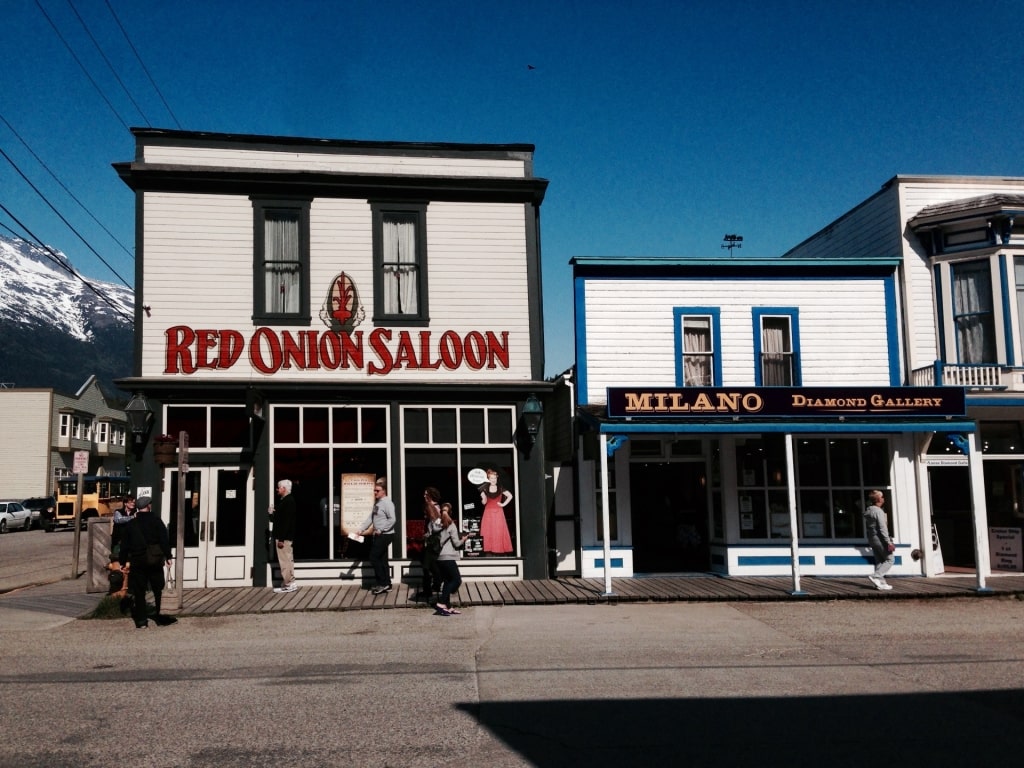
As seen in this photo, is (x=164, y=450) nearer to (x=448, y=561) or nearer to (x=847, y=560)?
(x=448, y=561)

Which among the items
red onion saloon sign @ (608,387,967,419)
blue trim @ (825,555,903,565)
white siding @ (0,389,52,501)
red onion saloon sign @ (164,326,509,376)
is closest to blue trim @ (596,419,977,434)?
red onion saloon sign @ (608,387,967,419)

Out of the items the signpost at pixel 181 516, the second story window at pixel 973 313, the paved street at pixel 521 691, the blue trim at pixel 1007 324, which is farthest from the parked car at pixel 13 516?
the blue trim at pixel 1007 324

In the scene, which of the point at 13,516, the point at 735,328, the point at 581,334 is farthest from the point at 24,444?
the point at 735,328

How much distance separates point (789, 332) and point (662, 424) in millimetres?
4372

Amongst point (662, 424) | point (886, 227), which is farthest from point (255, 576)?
point (886, 227)

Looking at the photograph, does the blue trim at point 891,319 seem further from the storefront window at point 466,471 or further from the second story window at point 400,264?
the second story window at point 400,264

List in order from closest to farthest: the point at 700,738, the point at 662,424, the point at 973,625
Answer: the point at 700,738 → the point at 973,625 → the point at 662,424

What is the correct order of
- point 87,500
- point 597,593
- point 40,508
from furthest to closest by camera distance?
point 40,508 → point 87,500 → point 597,593

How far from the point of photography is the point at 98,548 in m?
15.9

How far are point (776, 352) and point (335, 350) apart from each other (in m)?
8.80

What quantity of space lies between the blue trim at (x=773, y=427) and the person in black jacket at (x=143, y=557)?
726 cm

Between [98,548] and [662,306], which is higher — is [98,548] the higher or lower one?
the lower one

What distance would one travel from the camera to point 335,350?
1667 centimetres

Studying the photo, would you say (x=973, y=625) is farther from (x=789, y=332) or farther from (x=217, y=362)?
(x=217, y=362)
